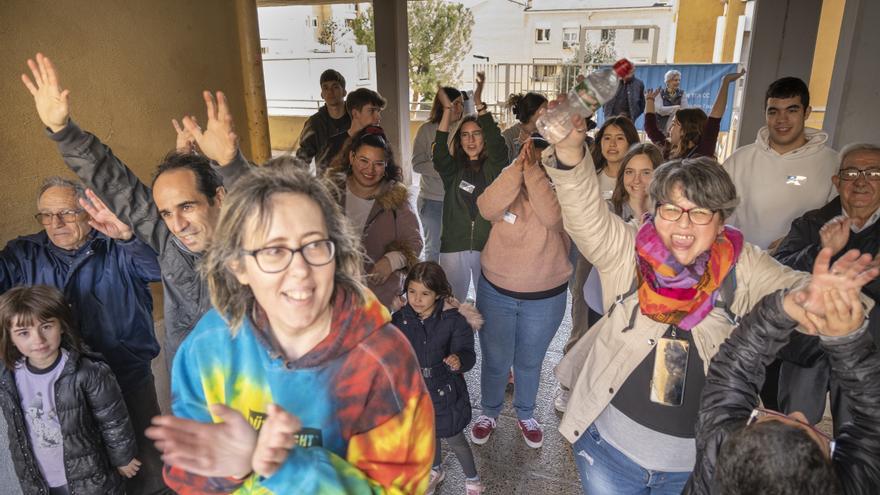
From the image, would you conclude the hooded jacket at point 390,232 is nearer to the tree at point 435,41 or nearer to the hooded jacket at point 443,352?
the hooded jacket at point 443,352

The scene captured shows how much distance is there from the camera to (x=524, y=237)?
3248mm

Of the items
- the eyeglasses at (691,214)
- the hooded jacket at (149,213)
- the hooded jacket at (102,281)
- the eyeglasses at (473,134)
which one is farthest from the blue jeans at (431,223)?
the eyeglasses at (691,214)

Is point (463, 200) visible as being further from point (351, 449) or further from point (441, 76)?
point (441, 76)

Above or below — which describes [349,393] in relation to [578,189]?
below

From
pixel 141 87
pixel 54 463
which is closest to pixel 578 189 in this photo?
pixel 54 463

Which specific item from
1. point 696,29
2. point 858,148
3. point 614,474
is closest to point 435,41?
point 696,29

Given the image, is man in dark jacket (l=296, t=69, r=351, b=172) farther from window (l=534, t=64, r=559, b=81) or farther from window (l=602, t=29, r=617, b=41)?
window (l=602, t=29, r=617, b=41)

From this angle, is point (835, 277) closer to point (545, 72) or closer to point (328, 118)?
point (328, 118)

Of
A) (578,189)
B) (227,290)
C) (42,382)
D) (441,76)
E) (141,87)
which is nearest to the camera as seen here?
(227,290)

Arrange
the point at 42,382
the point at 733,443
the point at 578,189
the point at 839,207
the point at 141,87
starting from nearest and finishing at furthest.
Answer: the point at 733,443 → the point at 578,189 → the point at 42,382 → the point at 839,207 → the point at 141,87

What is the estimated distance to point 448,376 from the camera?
2992mm

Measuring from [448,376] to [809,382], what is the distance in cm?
173

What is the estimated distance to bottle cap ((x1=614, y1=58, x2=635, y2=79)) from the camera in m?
2.04

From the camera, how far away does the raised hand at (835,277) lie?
54.6 inches
